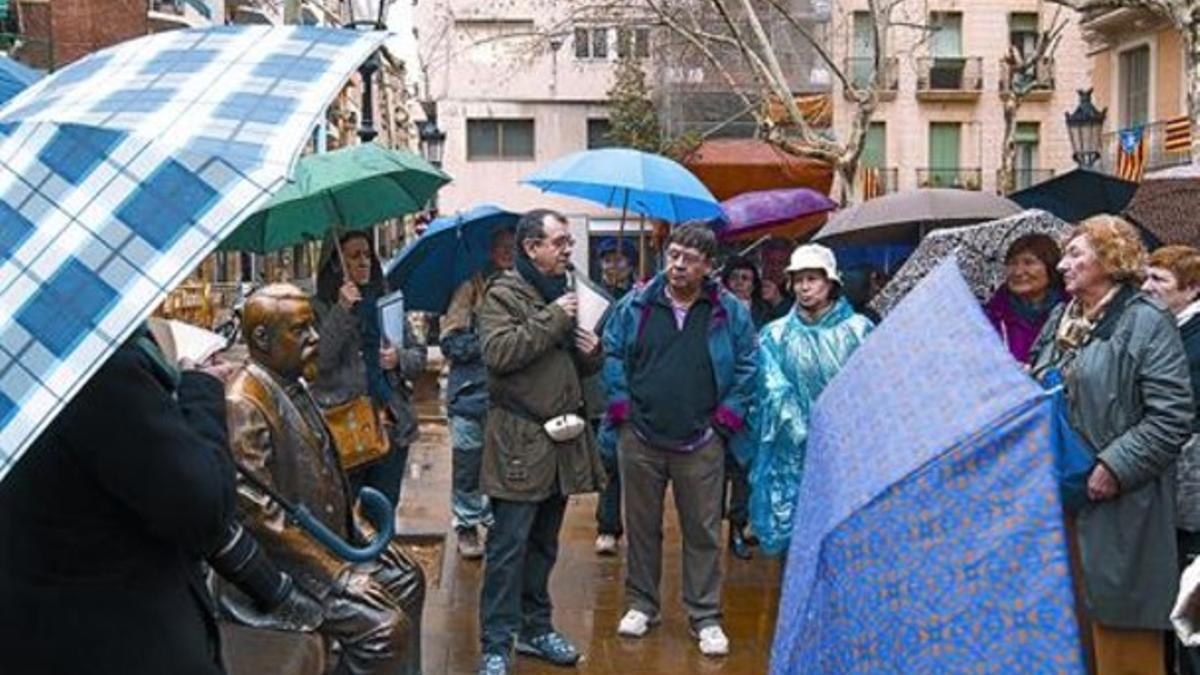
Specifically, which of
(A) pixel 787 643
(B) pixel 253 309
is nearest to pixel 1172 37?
(B) pixel 253 309

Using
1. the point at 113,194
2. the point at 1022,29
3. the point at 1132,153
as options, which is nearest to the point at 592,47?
the point at 1022,29

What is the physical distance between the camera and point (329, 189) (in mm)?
6484

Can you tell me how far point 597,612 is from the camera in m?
6.82

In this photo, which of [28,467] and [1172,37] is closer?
[28,467]

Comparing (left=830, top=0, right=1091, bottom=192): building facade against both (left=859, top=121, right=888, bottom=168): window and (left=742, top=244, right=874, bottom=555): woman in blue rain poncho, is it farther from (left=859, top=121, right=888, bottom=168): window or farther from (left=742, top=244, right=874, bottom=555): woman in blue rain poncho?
(left=742, top=244, right=874, bottom=555): woman in blue rain poncho

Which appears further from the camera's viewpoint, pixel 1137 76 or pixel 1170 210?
pixel 1137 76

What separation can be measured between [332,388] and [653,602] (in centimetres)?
177

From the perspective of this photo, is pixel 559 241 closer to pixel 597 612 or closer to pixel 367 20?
pixel 597 612

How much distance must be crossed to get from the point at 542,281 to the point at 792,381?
1.36 meters

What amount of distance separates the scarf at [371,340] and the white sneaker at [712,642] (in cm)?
187

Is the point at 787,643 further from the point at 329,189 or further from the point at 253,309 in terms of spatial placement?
the point at 329,189

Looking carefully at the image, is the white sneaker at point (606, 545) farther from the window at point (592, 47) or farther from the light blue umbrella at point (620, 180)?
the window at point (592, 47)

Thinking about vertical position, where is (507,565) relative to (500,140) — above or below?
below

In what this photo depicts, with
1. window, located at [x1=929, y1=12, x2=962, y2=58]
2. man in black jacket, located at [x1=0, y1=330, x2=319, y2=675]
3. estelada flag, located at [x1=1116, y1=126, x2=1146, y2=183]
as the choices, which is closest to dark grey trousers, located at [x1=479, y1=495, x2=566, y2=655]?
man in black jacket, located at [x1=0, y1=330, x2=319, y2=675]
